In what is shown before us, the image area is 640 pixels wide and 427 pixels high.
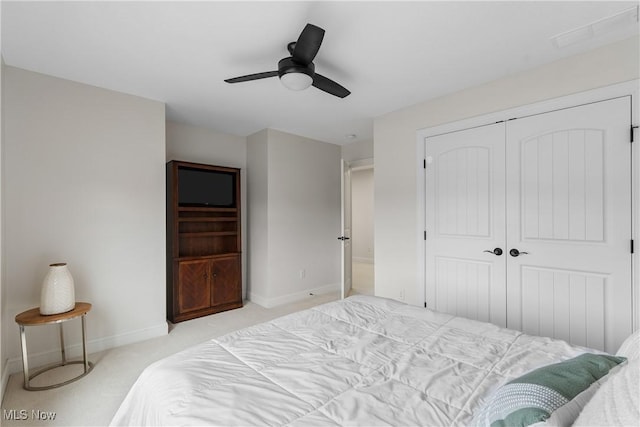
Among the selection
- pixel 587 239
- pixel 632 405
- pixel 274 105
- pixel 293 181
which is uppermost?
pixel 274 105

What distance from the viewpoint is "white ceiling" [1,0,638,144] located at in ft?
5.74

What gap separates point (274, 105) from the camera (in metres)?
3.27

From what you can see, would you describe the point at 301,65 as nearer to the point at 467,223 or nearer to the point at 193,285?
the point at 467,223

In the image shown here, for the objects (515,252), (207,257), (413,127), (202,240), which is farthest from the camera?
(202,240)

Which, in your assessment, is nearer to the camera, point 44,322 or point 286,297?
point 44,322

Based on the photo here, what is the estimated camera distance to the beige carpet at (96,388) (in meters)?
1.87

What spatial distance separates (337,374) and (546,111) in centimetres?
258

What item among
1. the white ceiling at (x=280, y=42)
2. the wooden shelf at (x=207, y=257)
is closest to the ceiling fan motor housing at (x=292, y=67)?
the white ceiling at (x=280, y=42)

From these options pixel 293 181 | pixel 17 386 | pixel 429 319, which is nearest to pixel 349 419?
pixel 429 319

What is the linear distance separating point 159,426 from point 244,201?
12.2 ft

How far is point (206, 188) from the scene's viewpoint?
3.83 meters

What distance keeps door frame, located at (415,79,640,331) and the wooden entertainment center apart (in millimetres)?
2367

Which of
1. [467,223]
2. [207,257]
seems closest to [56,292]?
[207,257]

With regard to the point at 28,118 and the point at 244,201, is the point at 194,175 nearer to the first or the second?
the point at 244,201
